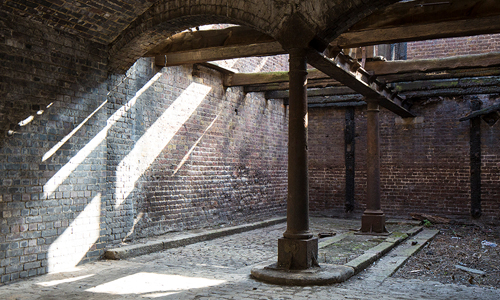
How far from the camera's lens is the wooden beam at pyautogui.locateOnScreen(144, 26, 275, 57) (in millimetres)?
6738

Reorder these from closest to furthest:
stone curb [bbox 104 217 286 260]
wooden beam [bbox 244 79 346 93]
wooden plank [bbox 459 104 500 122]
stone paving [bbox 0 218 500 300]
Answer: stone paving [bbox 0 218 500 300] → stone curb [bbox 104 217 286 260] → wooden beam [bbox 244 79 346 93] → wooden plank [bbox 459 104 500 122]

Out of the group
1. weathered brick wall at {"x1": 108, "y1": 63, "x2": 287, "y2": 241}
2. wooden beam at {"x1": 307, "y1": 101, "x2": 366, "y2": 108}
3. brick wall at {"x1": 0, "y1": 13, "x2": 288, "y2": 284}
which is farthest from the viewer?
wooden beam at {"x1": 307, "y1": 101, "x2": 366, "y2": 108}

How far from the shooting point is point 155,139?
28.5ft

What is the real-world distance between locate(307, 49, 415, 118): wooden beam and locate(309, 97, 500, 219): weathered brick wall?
2.25 metres

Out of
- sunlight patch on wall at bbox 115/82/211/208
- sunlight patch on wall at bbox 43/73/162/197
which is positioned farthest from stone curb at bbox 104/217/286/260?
sunlight patch on wall at bbox 43/73/162/197

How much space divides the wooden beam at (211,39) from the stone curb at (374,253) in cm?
366

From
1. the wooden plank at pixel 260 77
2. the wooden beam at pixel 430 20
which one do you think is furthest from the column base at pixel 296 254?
the wooden plank at pixel 260 77

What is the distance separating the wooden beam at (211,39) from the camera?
265 inches

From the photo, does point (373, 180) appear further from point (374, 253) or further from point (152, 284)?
point (152, 284)

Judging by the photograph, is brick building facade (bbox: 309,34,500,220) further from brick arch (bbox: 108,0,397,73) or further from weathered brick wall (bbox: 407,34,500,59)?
brick arch (bbox: 108,0,397,73)

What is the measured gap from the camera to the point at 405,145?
529 inches

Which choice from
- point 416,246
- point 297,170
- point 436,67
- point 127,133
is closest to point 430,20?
point 297,170

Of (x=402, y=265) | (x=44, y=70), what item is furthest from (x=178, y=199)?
(x=402, y=265)

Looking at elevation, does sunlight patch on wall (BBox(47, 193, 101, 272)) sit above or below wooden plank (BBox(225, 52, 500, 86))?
below
